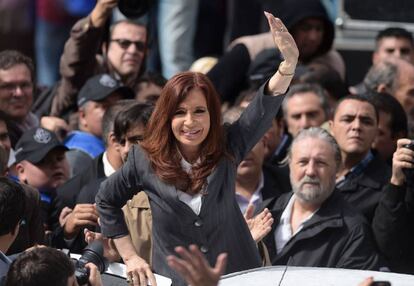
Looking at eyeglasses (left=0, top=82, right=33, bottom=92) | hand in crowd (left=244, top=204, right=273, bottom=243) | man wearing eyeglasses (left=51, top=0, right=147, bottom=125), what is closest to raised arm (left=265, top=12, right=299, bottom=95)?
hand in crowd (left=244, top=204, right=273, bottom=243)

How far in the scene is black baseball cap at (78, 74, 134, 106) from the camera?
A: 30.5ft

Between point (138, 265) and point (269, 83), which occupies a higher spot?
point (269, 83)

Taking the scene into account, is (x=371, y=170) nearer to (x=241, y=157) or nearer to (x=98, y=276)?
(x=241, y=157)

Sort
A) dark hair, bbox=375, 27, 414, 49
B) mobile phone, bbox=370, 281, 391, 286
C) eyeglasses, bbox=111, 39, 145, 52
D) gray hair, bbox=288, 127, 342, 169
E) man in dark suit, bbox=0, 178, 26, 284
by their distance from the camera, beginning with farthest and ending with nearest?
1. dark hair, bbox=375, 27, 414, 49
2. eyeglasses, bbox=111, 39, 145, 52
3. gray hair, bbox=288, 127, 342, 169
4. man in dark suit, bbox=0, 178, 26, 284
5. mobile phone, bbox=370, 281, 391, 286

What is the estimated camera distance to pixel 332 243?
7680 mm

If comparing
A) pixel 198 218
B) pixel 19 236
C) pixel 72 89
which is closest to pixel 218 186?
pixel 198 218

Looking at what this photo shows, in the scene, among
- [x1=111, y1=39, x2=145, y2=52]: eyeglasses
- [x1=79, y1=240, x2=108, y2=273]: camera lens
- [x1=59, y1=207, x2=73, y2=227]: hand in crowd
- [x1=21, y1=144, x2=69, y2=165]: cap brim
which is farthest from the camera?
[x1=111, y1=39, x2=145, y2=52]: eyeglasses

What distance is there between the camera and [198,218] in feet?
20.7

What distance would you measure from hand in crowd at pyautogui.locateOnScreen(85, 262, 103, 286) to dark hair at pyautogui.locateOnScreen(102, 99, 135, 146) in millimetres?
2453

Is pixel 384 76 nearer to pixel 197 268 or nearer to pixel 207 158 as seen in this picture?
pixel 207 158

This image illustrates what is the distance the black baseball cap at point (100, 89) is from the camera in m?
9.30

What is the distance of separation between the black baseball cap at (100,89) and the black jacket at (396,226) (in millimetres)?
2332

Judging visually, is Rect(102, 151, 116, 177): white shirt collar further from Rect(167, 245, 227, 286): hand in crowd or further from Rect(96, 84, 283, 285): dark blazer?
Rect(167, 245, 227, 286): hand in crowd

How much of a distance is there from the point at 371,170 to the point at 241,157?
2242 millimetres
